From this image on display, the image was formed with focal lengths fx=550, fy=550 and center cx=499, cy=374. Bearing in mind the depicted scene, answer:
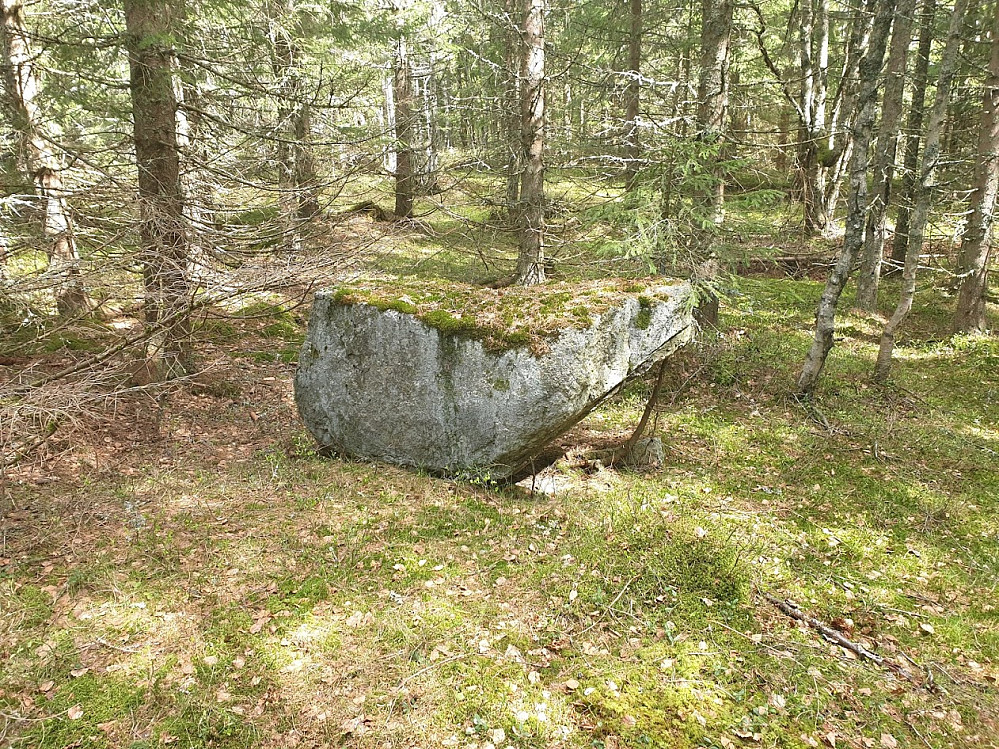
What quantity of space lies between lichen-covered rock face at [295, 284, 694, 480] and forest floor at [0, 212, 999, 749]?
470 mm

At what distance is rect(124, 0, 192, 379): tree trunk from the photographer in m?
7.23

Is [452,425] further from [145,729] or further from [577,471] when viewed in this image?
[145,729]

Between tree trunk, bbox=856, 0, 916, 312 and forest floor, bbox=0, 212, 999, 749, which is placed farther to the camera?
tree trunk, bbox=856, 0, 916, 312

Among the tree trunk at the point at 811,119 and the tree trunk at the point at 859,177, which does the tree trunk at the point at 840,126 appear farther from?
the tree trunk at the point at 859,177

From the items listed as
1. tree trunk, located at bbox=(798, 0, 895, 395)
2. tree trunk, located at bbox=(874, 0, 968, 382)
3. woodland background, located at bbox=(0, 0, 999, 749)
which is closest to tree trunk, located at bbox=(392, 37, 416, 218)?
woodland background, located at bbox=(0, 0, 999, 749)

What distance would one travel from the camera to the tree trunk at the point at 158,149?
723 cm

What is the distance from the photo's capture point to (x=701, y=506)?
661cm

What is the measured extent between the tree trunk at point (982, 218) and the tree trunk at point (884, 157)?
1431 mm

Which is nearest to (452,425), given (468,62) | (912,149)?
(912,149)

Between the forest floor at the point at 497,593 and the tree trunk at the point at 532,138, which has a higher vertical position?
the tree trunk at the point at 532,138

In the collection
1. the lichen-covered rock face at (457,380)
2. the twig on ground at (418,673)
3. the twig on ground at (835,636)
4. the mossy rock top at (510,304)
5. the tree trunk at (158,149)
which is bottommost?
the twig on ground at (835,636)

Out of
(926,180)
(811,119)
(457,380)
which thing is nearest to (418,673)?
(457,380)

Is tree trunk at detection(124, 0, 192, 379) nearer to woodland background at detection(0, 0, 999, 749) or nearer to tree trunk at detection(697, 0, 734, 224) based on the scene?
woodland background at detection(0, 0, 999, 749)

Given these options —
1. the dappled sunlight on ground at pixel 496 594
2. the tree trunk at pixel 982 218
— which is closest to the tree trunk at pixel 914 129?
the tree trunk at pixel 982 218
